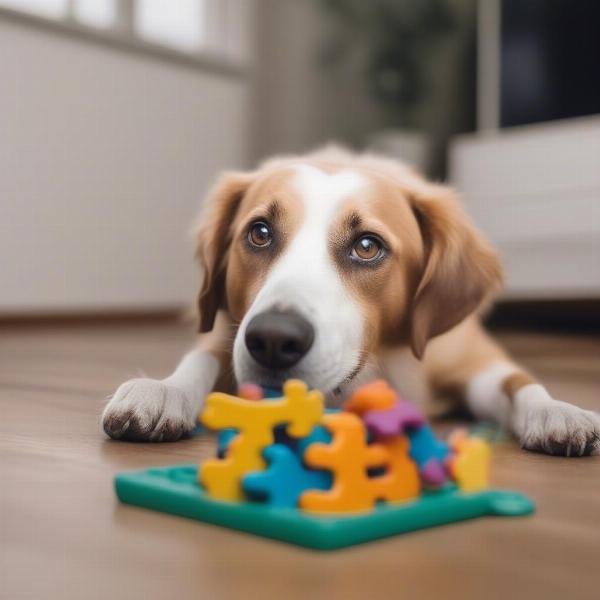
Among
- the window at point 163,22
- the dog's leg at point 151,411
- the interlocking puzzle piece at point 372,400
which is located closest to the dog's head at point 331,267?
the dog's leg at point 151,411

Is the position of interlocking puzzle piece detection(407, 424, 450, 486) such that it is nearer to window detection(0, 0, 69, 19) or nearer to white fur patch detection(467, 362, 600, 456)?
white fur patch detection(467, 362, 600, 456)

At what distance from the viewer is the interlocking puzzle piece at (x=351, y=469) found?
0.97 metres

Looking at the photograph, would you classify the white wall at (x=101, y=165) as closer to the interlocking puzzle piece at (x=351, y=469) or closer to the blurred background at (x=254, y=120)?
the blurred background at (x=254, y=120)

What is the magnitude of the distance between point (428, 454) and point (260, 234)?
2.85 feet

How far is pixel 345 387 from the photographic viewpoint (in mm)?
1632

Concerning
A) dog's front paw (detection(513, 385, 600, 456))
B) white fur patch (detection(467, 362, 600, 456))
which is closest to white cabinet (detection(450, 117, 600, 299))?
white fur patch (detection(467, 362, 600, 456))

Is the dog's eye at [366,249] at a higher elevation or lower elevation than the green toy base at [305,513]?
higher

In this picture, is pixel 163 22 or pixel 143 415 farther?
pixel 163 22

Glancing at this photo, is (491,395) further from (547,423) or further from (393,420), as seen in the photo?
(393,420)

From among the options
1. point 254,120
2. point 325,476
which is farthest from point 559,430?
point 254,120

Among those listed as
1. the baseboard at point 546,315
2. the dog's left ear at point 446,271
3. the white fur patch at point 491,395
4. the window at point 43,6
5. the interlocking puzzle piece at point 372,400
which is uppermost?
the window at point 43,6

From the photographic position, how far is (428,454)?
107 cm

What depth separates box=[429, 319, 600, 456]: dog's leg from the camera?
1.56 meters

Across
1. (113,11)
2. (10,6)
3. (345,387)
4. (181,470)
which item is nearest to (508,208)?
(113,11)
